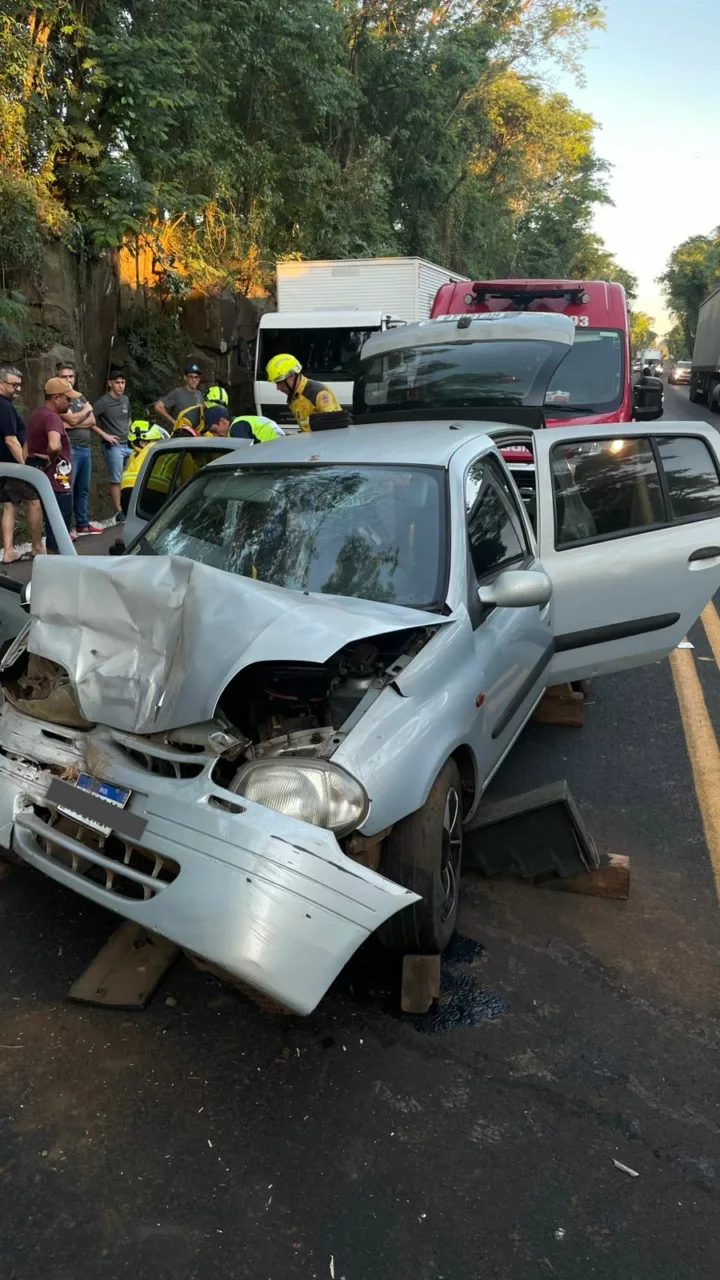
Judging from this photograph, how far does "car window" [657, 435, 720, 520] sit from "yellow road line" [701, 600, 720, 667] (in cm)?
175

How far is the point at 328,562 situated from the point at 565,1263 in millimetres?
2349

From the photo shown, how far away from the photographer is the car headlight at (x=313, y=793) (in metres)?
2.48

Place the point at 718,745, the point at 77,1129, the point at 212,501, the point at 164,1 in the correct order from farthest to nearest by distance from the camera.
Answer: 1. the point at 164,1
2. the point at 718,745
3. the point at 212,501
4. the point at 77,1129

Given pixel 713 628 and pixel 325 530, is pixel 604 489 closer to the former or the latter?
pixel 325 530

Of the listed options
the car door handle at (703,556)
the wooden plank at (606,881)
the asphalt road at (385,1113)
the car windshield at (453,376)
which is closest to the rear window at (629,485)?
the car door handle at (703,556)

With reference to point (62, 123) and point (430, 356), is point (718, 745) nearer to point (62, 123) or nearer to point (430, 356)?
point (430, 356)

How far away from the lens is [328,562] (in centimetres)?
354

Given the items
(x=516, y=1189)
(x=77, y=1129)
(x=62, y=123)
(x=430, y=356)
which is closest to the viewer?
(x=516, y=1189)

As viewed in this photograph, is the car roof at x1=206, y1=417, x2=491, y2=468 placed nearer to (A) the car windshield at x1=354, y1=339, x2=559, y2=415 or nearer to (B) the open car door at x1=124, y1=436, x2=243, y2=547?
(B) the open car door at x1=124, y1=436, x2=243, y2=547

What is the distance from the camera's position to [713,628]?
23.7 feet

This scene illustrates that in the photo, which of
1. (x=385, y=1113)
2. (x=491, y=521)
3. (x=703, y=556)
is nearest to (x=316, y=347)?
(x=703, y=556)

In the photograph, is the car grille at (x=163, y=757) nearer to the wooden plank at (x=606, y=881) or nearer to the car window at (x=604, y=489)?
the wooden plank at (x=606, y=881)

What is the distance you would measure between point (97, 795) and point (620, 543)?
3.09m

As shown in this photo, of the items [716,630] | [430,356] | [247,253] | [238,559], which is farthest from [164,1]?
[238,559]
